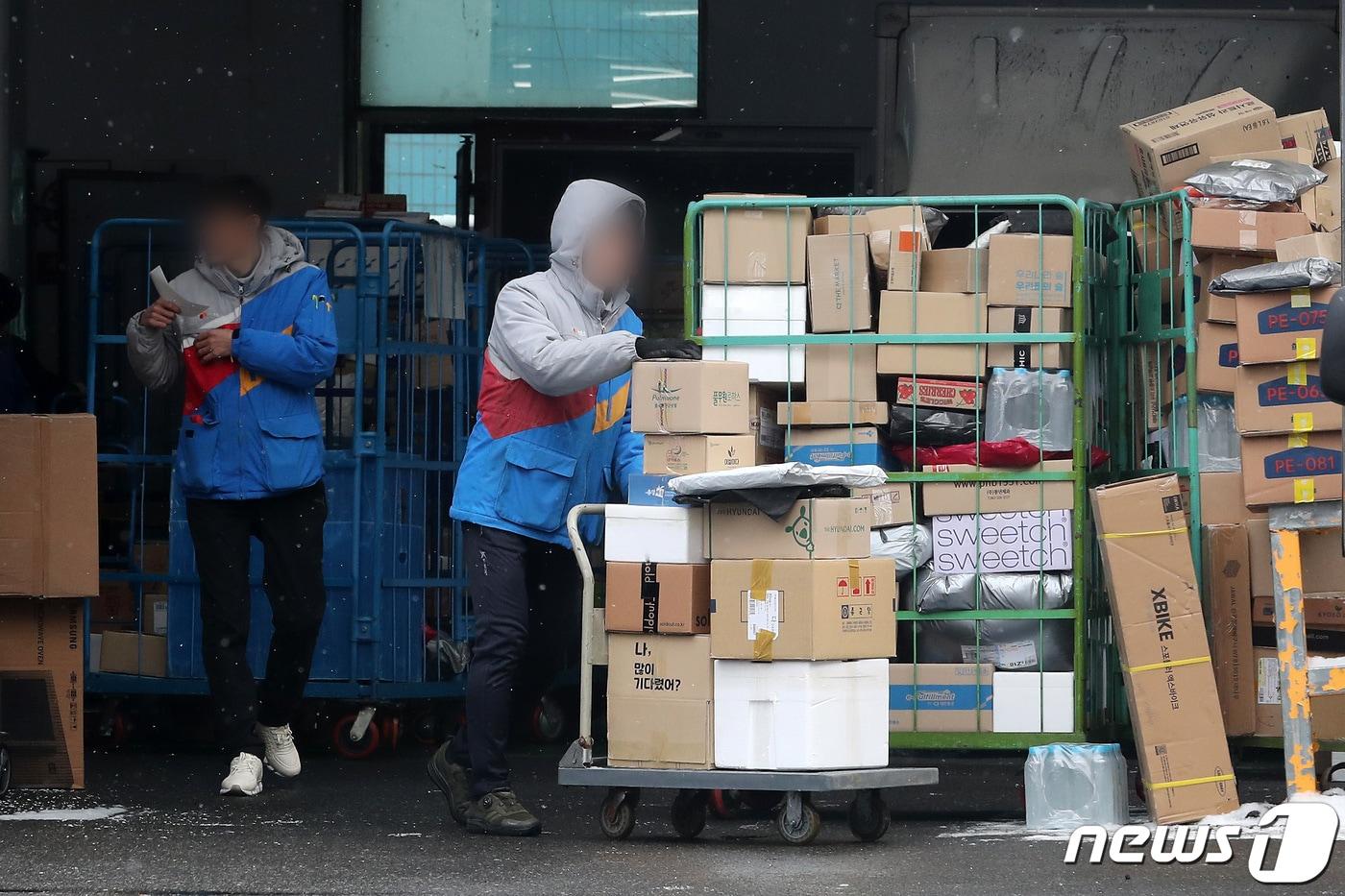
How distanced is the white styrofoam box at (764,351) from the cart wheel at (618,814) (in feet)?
4.64

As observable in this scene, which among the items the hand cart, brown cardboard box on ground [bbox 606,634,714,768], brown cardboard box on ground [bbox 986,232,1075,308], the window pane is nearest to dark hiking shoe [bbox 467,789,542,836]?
the hand cart

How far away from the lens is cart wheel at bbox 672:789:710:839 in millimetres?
5863

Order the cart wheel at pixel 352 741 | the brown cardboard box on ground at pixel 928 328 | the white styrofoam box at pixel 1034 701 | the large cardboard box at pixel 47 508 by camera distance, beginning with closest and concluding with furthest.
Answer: the white styrofoam box at pixel 1034 701 → the brown cardboard box on ground at pixel 928 328 → the large cardboard box at pixel 47 508 → the cart wheel at pixel 352 741

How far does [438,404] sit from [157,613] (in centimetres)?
142

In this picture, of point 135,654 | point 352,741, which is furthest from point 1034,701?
point 135,654

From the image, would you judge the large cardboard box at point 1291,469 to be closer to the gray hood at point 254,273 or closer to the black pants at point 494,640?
the black pants at point 494,640

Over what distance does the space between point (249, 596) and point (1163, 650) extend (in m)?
3.08

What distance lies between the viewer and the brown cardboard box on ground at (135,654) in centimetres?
802

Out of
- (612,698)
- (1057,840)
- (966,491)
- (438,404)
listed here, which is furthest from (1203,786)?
(438,404)

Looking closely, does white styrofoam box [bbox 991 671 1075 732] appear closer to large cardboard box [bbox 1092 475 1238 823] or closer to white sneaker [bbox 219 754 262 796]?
large cardboard box [bbox 1092 475 1238 823]

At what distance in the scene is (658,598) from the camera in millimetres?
5707

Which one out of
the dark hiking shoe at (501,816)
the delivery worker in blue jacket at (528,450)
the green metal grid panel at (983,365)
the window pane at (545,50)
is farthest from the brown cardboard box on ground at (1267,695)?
the window pane at (545,50)

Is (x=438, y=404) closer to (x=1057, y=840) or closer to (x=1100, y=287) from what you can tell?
(x=1100, y=287)

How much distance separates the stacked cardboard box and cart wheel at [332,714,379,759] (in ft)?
4.35
